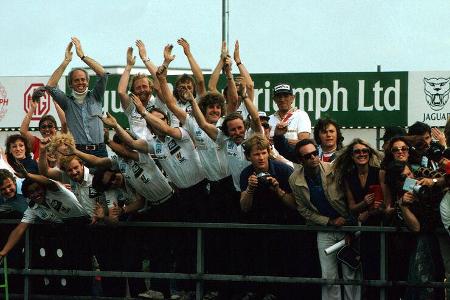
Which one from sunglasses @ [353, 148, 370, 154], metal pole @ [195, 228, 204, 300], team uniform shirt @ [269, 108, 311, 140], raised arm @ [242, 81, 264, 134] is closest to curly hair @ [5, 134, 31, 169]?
team uniform shirt @ [269, 108, 311, 140]

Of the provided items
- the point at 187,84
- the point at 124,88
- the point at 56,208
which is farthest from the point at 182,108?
the point at 56,208

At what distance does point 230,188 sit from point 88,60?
291 cm

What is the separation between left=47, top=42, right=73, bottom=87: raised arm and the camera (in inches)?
627

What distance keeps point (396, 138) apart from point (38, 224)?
4.22m

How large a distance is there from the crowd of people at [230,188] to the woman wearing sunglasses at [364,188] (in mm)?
12

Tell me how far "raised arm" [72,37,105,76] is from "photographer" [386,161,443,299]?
421 cm

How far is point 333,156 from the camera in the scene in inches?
542

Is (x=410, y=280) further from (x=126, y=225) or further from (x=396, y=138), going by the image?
(x=126, y=225)

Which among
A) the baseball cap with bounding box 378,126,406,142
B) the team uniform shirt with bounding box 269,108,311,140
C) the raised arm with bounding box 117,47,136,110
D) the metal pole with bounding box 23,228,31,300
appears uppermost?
the raised arm with bounding box 117,47,136,110

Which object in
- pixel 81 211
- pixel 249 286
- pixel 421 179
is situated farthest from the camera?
pixel 81 211

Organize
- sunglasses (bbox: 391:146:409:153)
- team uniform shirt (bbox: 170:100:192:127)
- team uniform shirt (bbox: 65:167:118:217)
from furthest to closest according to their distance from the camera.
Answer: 1. team uniform shirt (bbox: 170:100:192:127)
2. team uniform shirt (bbox: 65:167:118:217)
3. sunglasses (bbox: 391:146:409:153)

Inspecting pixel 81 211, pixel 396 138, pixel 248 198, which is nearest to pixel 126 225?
pixel 81 211

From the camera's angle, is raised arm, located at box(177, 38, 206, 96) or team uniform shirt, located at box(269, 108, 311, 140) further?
raised arm, located at box(177, 38, 206, 96)

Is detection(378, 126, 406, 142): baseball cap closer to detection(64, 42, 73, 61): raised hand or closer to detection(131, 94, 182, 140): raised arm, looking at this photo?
detection(131, 94, 182, 140): raised arm
